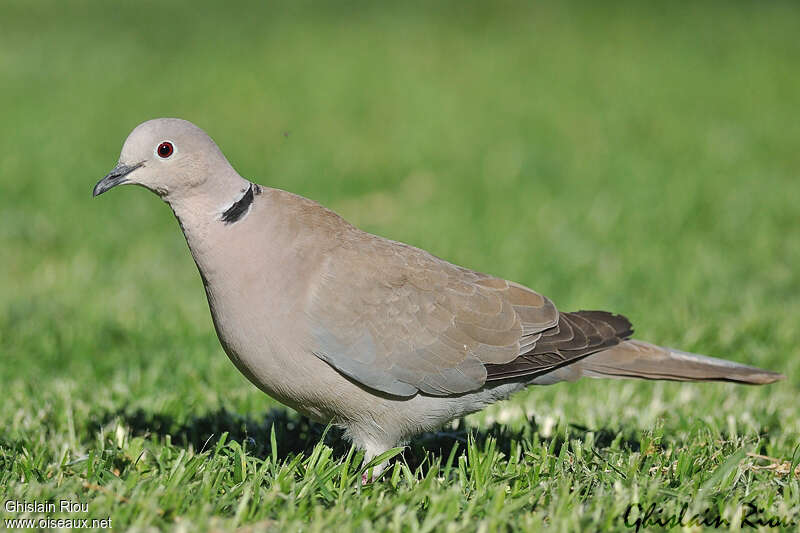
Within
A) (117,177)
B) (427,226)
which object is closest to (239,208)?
(117,177)

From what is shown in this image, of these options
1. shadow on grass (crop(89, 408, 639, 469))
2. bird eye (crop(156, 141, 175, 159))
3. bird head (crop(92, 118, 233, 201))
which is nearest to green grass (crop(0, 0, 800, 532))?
shadow on grass (crop(89, 408, 639, 469))

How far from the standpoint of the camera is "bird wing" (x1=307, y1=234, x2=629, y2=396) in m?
3.73

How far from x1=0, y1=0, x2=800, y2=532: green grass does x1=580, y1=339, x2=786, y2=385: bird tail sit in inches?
12.0

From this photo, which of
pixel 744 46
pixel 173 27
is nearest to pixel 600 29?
pixel 744 46

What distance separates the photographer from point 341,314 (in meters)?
3.73

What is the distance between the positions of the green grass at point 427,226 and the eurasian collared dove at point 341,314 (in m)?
0.27

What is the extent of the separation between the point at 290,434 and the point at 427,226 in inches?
174

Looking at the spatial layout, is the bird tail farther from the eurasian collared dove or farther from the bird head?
the bird head

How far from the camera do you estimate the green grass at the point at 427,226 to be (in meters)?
3.62

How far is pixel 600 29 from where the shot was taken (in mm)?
15688

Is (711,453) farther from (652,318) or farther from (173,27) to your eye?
(173,27)

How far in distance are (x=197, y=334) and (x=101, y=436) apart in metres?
2.04

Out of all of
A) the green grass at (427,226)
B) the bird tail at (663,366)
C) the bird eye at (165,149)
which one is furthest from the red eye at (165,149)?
the bird tail at (663,366)

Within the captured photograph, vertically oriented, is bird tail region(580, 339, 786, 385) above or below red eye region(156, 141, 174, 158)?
below
